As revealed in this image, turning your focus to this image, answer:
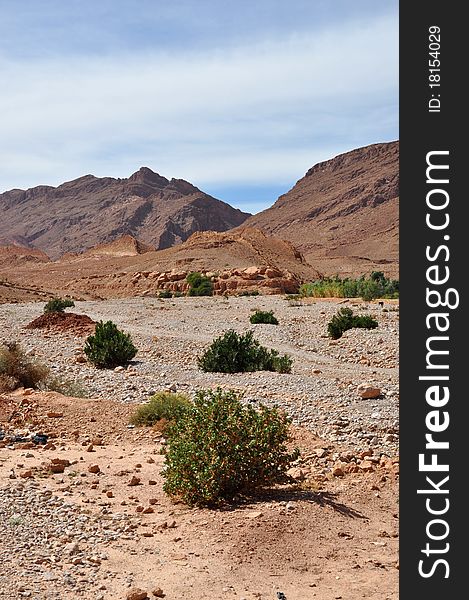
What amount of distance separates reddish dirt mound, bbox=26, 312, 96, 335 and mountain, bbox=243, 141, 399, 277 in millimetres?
61517

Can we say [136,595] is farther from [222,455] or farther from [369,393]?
[369,393]

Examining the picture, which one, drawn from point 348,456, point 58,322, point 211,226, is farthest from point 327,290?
point 211,226

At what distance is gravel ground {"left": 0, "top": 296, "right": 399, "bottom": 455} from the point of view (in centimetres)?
1061

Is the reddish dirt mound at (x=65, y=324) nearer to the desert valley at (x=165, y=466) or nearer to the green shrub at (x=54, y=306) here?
the desert valley at (x=165, y=466)

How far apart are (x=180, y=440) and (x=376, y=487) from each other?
2.02 meters

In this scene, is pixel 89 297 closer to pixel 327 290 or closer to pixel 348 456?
pixel 327 290

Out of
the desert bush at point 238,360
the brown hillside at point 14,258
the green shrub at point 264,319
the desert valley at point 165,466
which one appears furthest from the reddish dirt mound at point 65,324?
the brown hillside at point 14,258

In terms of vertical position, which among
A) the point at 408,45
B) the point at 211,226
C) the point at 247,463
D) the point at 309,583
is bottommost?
the point at 309,583

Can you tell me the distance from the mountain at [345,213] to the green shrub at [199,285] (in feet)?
107

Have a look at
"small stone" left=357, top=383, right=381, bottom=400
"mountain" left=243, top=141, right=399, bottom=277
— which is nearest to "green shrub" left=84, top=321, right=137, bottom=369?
"small stone" left=357, top=383, right=381, bottom=400

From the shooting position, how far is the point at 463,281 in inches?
165

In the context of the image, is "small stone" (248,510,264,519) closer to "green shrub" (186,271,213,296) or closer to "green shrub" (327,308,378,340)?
"green shrub" (327,308,378,340)

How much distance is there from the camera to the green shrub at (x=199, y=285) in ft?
160

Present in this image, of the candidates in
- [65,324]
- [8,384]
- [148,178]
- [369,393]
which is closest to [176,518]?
[369,393]
